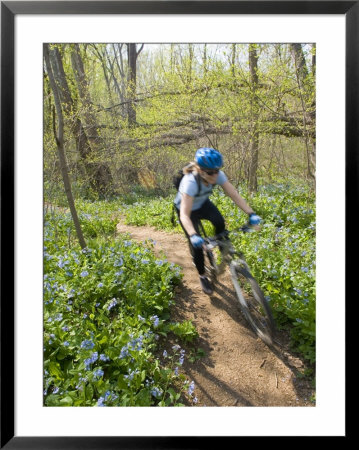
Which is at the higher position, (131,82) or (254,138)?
(131,82)

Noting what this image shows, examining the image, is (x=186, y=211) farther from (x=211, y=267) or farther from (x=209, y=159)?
(x=211, y=267)

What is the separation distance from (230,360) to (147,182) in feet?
5.66

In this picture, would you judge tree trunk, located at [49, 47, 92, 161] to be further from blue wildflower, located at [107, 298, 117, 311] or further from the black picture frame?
blue wildflower, located at [107, 298, 117, 311]

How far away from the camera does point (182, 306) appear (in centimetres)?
264

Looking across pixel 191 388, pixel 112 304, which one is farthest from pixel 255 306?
pixel 112 304

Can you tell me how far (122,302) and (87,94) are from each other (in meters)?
1.88

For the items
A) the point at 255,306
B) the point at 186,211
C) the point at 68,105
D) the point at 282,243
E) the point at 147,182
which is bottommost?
the point at 255,306

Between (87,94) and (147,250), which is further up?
(87,94)

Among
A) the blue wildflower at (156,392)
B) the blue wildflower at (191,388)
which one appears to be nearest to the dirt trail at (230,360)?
the blue wildflower at (191,388)

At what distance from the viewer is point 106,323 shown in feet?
7.55
